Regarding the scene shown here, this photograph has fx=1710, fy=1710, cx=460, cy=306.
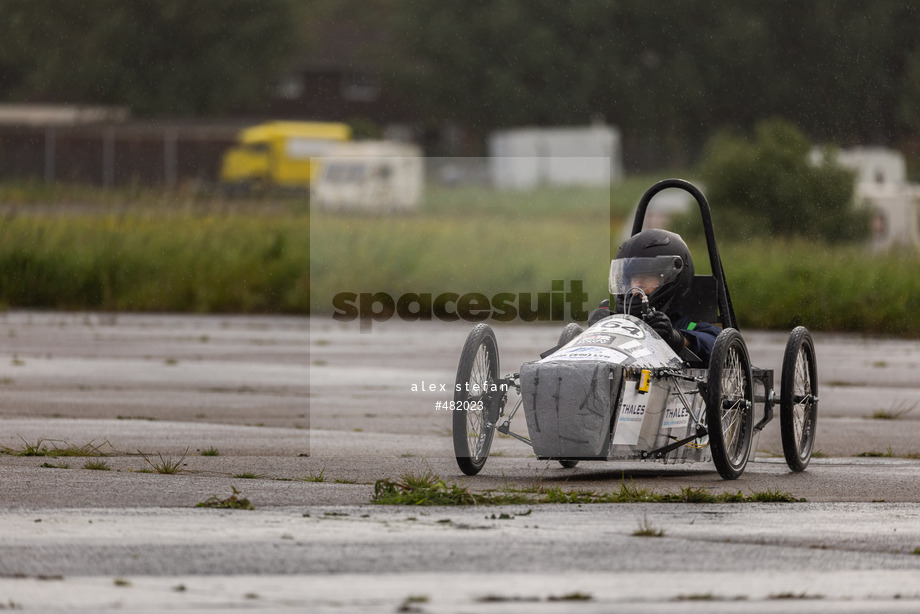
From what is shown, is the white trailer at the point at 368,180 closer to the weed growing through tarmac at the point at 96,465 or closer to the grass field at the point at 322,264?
the grass field at the point at 322,264

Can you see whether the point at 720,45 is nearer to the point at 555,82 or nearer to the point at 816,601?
the point at 555,82

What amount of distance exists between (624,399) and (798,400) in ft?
5.42

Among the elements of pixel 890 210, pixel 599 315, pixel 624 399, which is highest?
pixel 890 210

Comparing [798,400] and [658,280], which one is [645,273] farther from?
[798,400]

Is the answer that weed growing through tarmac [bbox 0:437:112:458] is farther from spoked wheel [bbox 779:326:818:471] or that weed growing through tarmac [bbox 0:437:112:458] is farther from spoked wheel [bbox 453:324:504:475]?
spoked wheel [bbox 779:326:818:471]

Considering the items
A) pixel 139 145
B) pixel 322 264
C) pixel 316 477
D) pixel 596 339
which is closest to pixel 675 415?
pixel 596 339

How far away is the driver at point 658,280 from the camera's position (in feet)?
32.1

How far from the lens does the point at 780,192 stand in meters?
33.4

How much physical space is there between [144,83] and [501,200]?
38.4 meters

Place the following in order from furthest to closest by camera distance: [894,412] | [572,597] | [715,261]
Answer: [894,412], [715,261], [572,597]

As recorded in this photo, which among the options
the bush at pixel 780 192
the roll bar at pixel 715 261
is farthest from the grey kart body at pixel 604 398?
the bush at pixel 780 192

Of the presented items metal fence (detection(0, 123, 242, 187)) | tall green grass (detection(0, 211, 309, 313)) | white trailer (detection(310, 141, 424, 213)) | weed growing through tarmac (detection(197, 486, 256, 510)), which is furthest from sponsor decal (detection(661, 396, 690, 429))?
metal fence (detection(0, 123, 242, 187))

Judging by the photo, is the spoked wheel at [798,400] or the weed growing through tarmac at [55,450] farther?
the weed growing through tarmac at [55,450]

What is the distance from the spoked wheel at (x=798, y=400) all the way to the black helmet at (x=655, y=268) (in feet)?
2.44
